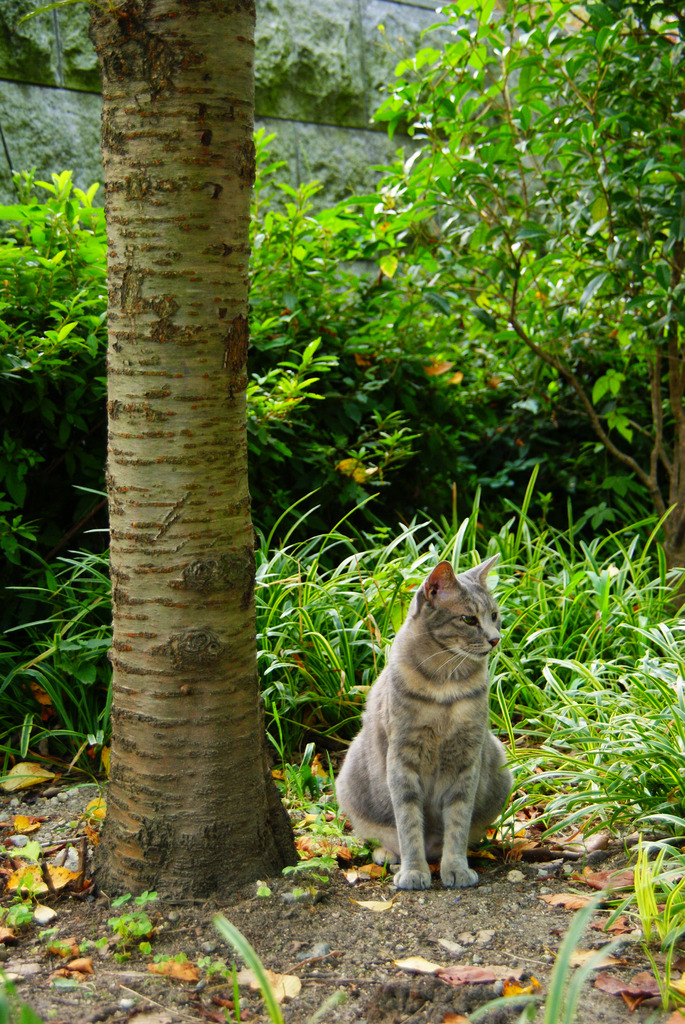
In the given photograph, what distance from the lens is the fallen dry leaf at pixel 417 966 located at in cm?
181

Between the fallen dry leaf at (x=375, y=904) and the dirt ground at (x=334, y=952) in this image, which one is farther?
the fallen dry leaf at (x=375, y=904)

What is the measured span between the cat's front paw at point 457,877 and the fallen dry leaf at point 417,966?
502 mm

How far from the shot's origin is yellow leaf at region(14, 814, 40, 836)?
273 centimetres

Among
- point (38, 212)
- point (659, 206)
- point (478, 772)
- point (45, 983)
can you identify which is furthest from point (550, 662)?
point (38, 212)

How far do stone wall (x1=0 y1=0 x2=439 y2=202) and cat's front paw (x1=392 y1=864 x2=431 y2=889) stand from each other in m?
4.21

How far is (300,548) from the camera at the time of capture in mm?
4344

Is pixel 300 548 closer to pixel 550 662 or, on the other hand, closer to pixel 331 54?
pixel 550 662

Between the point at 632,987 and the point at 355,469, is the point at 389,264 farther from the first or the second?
the point at 632,987

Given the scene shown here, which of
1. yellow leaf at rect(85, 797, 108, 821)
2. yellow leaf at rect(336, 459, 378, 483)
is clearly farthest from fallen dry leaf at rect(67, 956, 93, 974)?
yellow leaf at rect(336, 459, 378, 483)

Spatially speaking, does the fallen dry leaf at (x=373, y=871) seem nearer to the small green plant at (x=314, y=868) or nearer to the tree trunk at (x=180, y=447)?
the small green plant at (x=314, y=868)

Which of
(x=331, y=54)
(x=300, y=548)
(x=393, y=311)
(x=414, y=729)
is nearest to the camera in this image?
(x=414, y=729)

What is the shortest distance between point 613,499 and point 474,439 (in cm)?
97

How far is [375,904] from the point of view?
220cm

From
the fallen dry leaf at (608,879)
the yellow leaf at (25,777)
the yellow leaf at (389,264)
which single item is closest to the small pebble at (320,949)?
the fallen dry leaf at (608,879)
